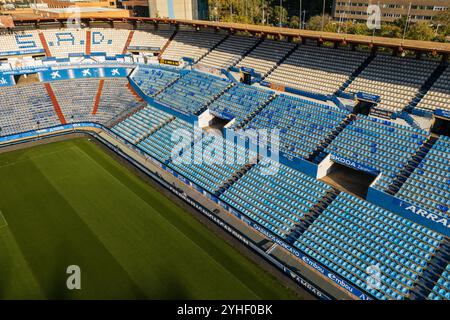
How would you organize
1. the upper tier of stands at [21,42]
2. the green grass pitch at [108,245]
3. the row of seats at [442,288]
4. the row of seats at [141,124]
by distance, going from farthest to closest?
the upper tier of stands at [21,42]
the row of seats at [141,124]
the green grass pitch at [108,245]
the row of seats at [442,288]

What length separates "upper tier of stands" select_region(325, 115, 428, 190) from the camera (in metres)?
25.5

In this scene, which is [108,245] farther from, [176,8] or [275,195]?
→ [176,8]

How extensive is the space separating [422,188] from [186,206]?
58.8 ft

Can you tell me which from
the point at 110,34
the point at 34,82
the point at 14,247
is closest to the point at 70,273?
the point at 14,247

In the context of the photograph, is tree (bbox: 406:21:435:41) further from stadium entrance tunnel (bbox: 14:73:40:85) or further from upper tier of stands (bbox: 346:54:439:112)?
stadium entrance tunnel (bbox: 14:73:40:85)

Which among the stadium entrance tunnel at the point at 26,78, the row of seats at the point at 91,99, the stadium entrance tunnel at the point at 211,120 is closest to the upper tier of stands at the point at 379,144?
the stadium entrance tunnel at the point at 211,120

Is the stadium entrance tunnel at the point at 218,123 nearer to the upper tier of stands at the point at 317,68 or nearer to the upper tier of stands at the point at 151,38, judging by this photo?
the upper tier of stands at the point at 317,68

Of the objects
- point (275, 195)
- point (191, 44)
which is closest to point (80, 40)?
point (191, 44)

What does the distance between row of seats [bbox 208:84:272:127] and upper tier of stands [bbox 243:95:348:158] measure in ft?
4.40

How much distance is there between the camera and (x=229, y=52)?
45844 mm

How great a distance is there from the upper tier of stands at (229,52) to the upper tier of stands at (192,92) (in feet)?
7.76

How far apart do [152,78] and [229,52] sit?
12.0m

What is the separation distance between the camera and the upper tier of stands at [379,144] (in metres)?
25.5

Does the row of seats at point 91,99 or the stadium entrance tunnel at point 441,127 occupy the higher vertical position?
the stadium entrance tunnel at point 441,127
